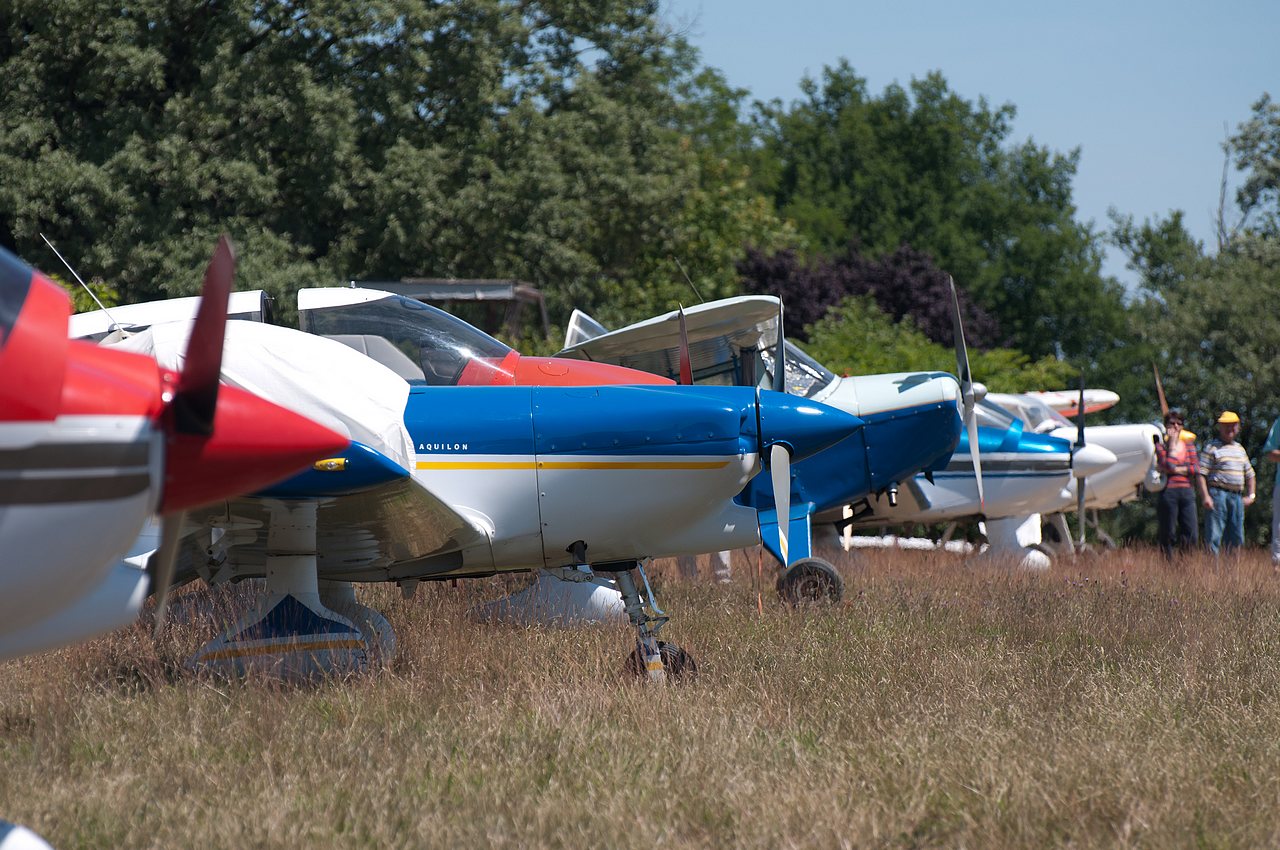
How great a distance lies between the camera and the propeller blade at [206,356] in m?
2.68

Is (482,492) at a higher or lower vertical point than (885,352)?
higher

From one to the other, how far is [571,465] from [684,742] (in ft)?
5.90

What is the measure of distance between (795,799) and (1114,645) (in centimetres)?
332

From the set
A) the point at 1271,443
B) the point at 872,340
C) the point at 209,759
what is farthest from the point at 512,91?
the point at 209,759

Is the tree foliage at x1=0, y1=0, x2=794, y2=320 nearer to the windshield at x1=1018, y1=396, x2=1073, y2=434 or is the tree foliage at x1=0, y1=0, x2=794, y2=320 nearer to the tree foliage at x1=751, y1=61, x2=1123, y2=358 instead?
the windshield at x1=1018, y1=396, x2=1073, y2=434

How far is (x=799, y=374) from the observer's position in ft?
33.0

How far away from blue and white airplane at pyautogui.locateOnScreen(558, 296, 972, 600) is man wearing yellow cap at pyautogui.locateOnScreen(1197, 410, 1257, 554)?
15.3 feet

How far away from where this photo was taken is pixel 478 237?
21906 mm

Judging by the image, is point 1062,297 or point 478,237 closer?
point 478,237

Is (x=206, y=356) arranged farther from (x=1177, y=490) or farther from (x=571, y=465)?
(x=1177, y=490)

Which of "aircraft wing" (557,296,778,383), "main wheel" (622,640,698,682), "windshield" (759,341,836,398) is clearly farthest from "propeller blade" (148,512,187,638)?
"windshield" (759,341,836,398)

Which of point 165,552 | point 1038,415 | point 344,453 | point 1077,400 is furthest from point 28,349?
point 1077,400

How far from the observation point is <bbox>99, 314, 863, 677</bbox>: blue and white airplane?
5.43 meters

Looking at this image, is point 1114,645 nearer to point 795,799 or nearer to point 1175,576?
point 795,799
